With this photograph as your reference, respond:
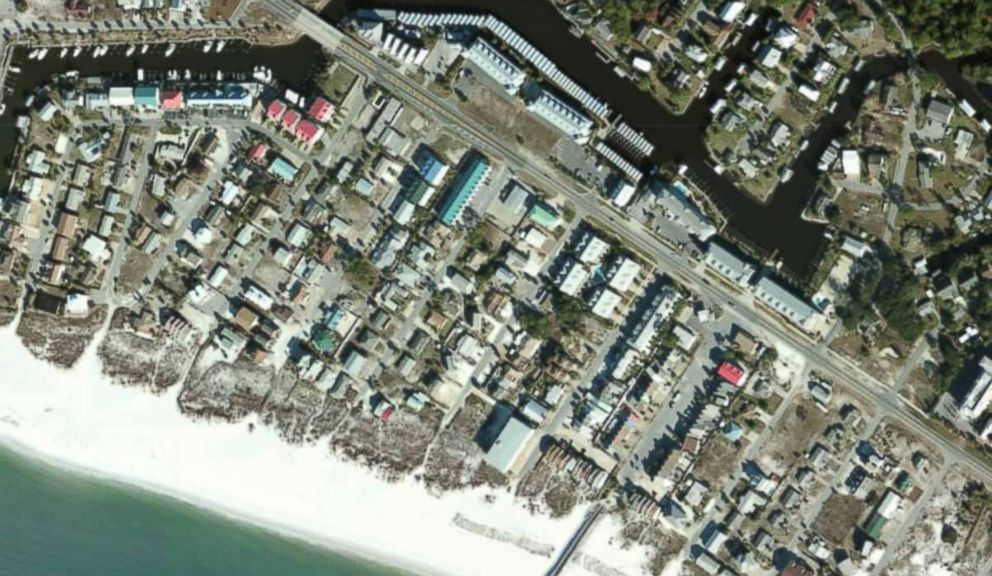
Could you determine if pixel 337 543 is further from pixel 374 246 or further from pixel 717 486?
pixel 717 486

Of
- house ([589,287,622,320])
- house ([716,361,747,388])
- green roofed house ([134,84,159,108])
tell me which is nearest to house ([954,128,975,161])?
house ([716,361,747,388])

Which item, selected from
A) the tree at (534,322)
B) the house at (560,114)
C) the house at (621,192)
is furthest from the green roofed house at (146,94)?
the house at (621,192)

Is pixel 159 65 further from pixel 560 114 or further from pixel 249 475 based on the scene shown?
pixel 249 475

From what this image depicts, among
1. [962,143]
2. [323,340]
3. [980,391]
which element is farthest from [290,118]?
[980,391]

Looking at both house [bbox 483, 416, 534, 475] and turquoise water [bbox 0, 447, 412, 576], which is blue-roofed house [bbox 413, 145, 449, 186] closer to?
house [bbox 483, 416, 534, 475]

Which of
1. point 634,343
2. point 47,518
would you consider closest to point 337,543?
point 47,518

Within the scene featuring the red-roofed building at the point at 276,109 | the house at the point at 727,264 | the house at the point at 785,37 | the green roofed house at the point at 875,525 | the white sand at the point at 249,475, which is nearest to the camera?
the red-roofed building at the point at 276,109

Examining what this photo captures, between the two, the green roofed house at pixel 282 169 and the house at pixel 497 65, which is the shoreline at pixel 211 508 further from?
the house at pixel 497 65
